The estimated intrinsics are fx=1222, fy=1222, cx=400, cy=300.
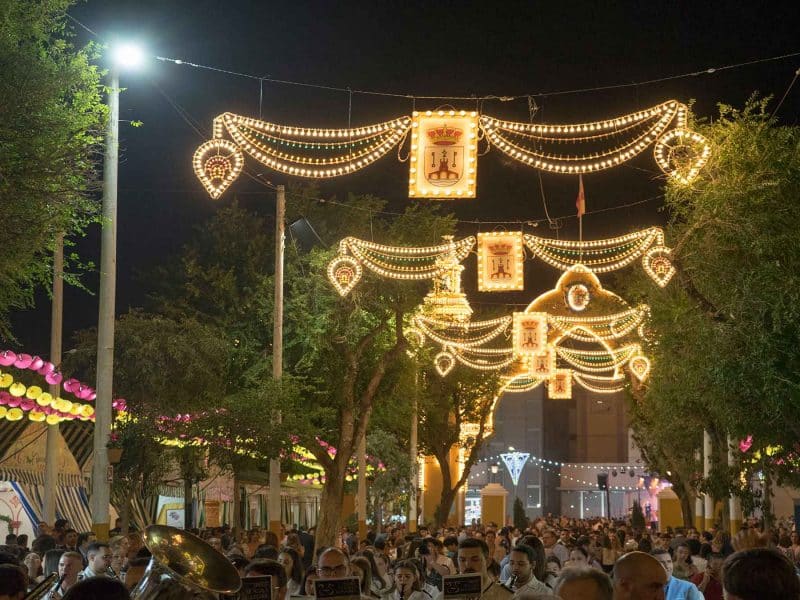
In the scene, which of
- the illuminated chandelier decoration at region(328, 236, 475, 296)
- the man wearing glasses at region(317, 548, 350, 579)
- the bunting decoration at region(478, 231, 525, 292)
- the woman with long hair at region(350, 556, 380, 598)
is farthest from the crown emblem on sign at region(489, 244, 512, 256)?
the man wearing glasses at region(317, 548, 350, 579)

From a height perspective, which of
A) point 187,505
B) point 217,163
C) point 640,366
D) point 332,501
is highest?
point 217,163

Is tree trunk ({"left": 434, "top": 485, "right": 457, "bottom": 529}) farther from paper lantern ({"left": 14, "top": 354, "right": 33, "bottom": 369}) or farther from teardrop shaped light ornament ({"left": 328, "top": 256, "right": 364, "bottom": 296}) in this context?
paper lantern ({"left": 14, "top": 354, "right": 33, "bottom": 369})

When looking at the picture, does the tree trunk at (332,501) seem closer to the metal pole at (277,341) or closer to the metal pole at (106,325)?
the metal pole at (277,341)

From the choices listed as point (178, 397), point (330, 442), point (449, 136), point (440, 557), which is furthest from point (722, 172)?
point (330, 442)

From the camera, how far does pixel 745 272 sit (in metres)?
21.2

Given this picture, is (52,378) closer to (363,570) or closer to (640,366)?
(363,570)

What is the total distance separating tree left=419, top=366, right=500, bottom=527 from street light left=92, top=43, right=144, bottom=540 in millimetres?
40665

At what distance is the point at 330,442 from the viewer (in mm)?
40906

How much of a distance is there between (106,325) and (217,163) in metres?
3.71

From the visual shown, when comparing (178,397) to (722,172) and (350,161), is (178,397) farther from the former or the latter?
(722,172)

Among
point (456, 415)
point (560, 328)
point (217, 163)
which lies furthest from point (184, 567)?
point (456, 415)

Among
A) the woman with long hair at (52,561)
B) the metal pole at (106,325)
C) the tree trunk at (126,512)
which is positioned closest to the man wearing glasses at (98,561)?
the woman with long hair at (52,561)

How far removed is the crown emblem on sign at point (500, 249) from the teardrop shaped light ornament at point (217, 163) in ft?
32.2

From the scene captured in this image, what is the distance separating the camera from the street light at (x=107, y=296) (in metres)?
18.8
